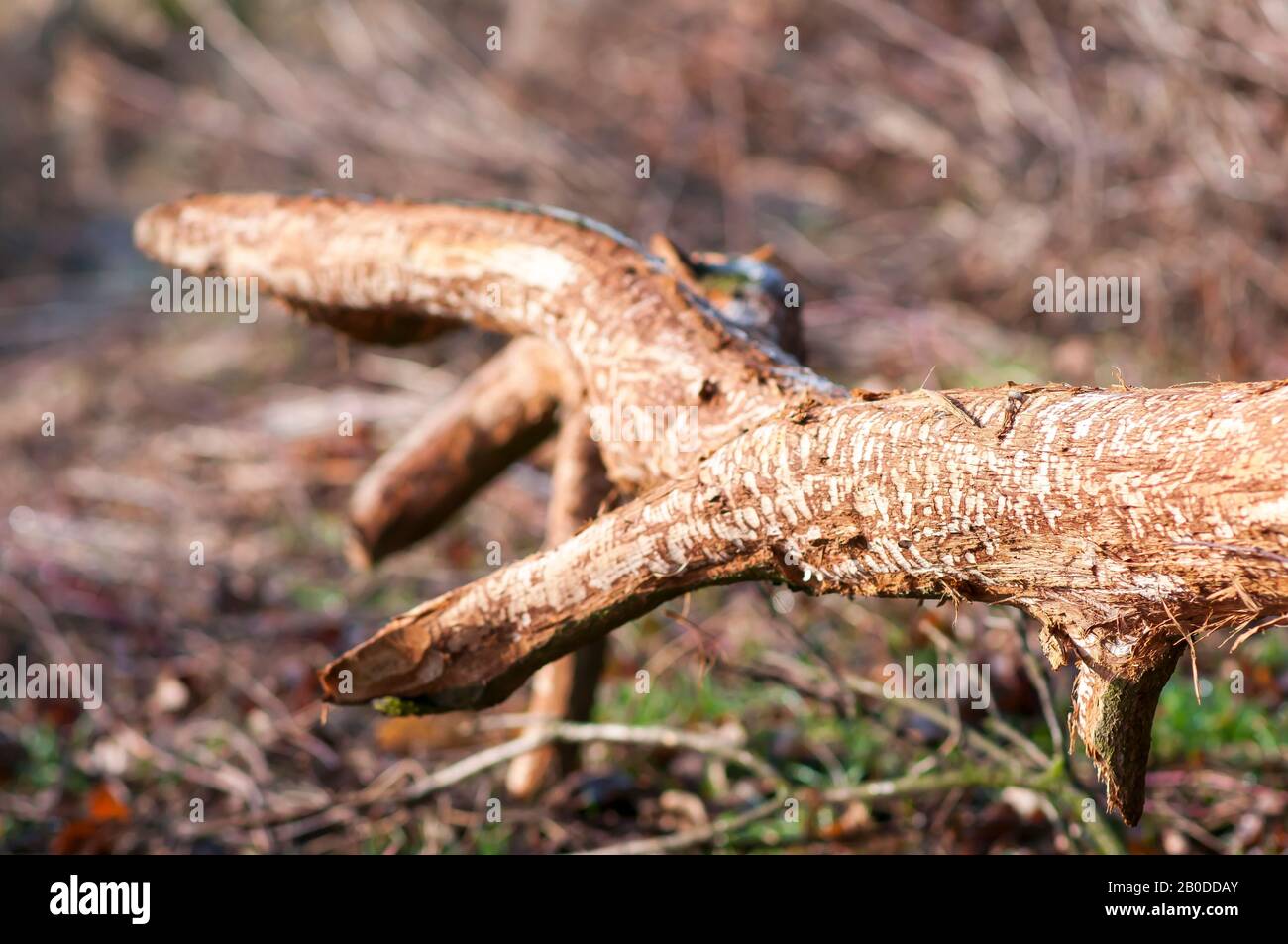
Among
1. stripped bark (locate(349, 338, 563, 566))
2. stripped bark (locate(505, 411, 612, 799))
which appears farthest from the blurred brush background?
stripped bark (locate(349, 338, 563, 566))

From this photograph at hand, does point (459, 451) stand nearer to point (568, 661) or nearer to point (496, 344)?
point (568, 661)

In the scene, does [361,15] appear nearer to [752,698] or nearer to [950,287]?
[950,287]

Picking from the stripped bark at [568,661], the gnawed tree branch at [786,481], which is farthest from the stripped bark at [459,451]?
the gnawed tree branch at [786,481]

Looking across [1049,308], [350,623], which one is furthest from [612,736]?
[1049,308]

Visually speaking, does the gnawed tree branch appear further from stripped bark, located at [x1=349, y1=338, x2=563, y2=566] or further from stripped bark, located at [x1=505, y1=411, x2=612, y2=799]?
stripped bark, located at [x1=349, y1=338, x2=563, y2=566]

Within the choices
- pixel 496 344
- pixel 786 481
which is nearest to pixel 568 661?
pixel 786 481

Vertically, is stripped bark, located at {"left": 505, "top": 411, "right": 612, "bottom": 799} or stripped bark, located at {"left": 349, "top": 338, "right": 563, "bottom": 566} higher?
stripped bark, located at {"left": 349, "top": 338, "right": 563, "bottom": 566}
